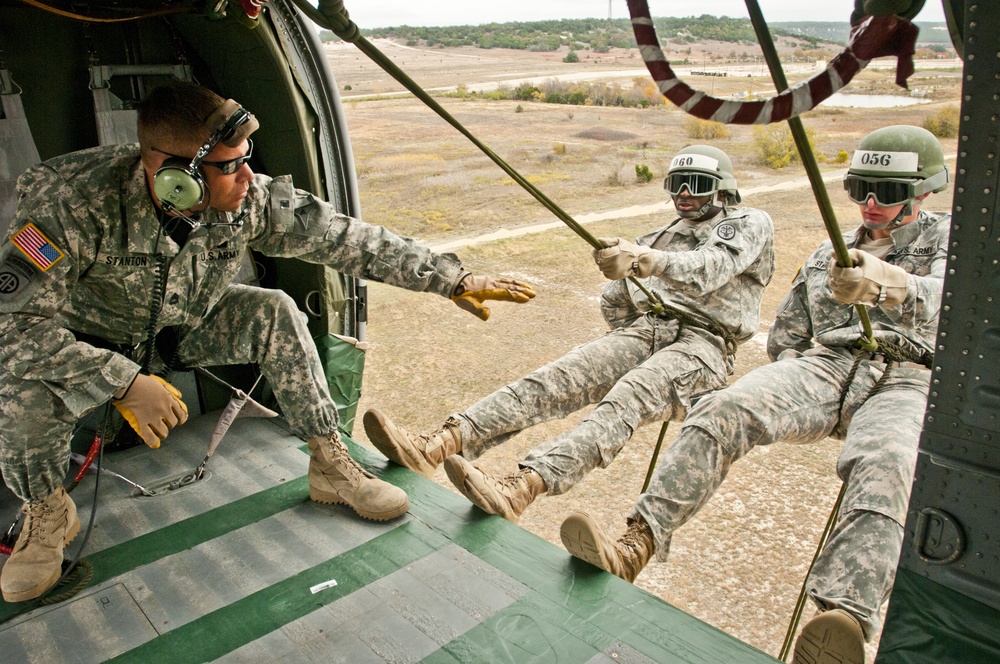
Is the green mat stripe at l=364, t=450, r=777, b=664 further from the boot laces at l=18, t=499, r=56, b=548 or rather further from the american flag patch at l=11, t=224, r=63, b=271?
the american flag patch at l=11, t=224, r=63, b=271

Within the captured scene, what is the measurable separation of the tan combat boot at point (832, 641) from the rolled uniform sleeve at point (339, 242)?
170 cm

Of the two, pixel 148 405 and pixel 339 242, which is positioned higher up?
pixel 339 242

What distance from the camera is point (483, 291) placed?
305 cm

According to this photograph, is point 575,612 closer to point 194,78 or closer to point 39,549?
point 39,549

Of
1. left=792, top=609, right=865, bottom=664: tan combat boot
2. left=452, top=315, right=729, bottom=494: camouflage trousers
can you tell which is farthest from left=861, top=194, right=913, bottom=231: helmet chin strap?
left=792, top=609, right=865, bottom=664: tan combat boot

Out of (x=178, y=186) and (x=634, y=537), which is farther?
(x=634, y=537)

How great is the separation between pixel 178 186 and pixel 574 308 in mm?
7713

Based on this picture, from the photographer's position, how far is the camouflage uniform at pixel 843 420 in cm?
240

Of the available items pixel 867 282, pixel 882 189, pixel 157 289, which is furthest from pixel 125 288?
pixel 882 189

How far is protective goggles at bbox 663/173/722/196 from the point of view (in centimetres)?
374

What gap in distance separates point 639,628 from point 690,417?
2.80 feet

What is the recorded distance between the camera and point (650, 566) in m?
5.68

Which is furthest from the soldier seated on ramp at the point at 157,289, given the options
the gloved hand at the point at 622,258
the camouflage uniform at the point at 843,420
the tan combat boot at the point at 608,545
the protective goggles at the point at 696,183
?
the protective goggles at the point at 696,183

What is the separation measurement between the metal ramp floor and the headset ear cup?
128 cm
